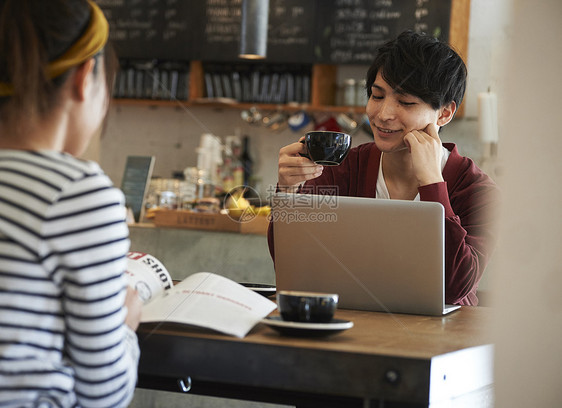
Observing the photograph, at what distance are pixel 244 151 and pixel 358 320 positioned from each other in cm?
309

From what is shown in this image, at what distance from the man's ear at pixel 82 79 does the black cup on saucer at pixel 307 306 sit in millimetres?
409

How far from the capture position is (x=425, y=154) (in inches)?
64.4

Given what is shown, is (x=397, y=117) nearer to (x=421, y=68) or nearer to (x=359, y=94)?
(x=421, y=68)

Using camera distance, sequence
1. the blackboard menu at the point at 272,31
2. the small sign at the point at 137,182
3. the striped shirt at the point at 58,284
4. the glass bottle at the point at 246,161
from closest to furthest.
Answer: the striped shirt at the point at 58,284 < the small sign at the point at 137,182 < the blackboard menu at the point at 272,31 < the glass bottle at the point at 246,161

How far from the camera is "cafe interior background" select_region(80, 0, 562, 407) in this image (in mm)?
427

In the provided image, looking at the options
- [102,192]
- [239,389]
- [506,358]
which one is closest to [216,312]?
[239,389]

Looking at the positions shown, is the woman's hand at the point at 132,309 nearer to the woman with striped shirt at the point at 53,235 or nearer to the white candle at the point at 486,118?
the woman with striped shirt at the point at 53,235

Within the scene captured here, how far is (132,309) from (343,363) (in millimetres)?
297

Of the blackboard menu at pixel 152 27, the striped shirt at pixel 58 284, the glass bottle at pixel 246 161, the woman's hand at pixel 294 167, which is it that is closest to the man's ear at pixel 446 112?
the woman's hand at pixel 294 167

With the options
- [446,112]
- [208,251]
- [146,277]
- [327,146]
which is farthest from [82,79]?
[208,251]

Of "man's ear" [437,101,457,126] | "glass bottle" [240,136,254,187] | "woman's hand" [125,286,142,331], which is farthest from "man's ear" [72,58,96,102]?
"glass bottle" [240,136,254,187]

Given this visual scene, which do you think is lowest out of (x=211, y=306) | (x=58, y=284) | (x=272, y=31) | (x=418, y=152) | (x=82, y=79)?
(x=211, y=306)

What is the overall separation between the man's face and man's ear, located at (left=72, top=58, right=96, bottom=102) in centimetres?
105

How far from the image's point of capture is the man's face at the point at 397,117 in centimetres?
176
